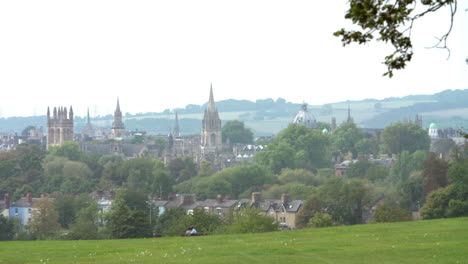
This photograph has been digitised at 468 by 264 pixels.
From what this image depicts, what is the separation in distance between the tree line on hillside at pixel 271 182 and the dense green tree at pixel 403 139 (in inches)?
5.5

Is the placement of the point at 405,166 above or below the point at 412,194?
above

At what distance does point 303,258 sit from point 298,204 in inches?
1592

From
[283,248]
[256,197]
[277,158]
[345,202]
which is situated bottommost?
[256,197]

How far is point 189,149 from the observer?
6988 inches

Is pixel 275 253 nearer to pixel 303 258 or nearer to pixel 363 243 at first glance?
pixel 303 258

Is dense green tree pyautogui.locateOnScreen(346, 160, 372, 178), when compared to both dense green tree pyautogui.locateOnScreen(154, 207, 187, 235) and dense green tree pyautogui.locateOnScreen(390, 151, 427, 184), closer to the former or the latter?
dense green tree pyautogui.locateOnScreen(390, 151, 427, 184)

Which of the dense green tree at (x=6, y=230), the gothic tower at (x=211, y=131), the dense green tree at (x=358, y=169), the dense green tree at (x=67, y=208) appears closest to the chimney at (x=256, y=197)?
the dense green tree at (x=67, y=208)

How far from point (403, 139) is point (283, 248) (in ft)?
377

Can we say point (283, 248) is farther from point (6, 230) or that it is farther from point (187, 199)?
point (187, 199)

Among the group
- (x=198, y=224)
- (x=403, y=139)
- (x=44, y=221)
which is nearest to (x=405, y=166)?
(x=403, y=139)

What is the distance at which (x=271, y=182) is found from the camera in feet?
286

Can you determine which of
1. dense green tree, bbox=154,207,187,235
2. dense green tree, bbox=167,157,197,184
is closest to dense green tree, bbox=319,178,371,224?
dense green tree, bbox=154,207,187,235

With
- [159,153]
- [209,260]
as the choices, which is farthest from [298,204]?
[159,153]

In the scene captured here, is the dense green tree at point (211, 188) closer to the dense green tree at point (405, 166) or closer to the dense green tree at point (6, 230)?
the dense green tree at point (405, 166)
